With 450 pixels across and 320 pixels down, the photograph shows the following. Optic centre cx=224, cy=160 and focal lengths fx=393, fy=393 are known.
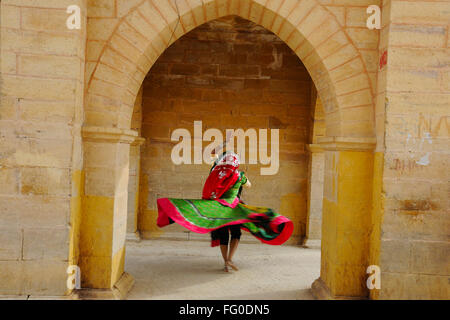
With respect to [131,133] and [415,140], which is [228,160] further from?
[415,140]

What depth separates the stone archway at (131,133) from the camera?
3.54 metres

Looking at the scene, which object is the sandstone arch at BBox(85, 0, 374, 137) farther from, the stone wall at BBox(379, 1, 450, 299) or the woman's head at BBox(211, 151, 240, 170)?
the woman's head at BBox(211, 151, 240, 170)

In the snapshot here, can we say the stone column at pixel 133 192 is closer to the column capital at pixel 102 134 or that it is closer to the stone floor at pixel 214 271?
the stone floor at pixel 214 271

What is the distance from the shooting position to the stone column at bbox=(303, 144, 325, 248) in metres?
6.59

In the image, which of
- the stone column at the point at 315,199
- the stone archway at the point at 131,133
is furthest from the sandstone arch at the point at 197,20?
the stone column at the point at 315,199

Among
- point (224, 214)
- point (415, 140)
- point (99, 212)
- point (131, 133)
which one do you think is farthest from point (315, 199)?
point (99, 212)

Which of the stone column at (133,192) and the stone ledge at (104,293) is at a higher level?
the stone column at (133,192)

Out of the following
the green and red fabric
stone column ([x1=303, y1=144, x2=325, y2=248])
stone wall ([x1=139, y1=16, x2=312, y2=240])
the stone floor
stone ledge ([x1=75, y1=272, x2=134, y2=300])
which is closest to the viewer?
stone ledge ([x1=75, y1=272, x2=134, y2=300])

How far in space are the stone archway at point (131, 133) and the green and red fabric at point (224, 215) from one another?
26.7 inches

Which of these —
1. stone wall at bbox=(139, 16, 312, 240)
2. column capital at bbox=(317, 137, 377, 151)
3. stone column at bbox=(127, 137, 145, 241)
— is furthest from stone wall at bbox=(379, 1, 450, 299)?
stone column at bbox=(127, 137, 145, 241)

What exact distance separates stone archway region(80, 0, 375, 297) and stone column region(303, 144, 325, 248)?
2.83 m

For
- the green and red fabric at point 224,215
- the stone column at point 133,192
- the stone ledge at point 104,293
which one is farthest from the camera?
the stone column at point 133,192

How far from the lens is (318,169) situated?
6.65 meters

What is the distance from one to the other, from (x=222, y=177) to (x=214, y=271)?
47.5 inches
